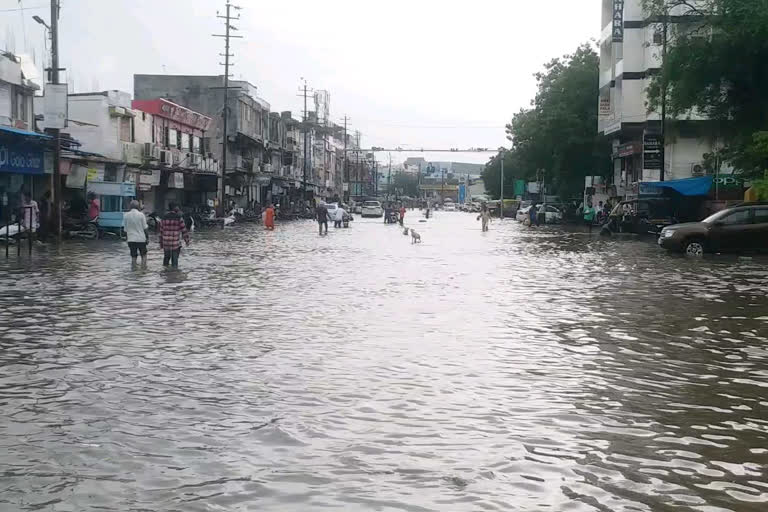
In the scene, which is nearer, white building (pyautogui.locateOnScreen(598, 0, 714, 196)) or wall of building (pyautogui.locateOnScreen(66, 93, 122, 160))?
wall of building (pyautogui.locateOnScreen(66, 93, 122, 160))

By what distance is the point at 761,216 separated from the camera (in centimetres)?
2758

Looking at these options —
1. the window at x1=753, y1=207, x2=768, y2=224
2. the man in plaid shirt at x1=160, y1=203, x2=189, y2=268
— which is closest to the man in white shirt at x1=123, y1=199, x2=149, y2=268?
the man in plaid shirt at x1=160, y1=203, x2=189, y2=268

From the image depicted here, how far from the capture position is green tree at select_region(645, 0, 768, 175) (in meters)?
32.1

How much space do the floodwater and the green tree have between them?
18.7m

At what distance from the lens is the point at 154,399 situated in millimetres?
7648

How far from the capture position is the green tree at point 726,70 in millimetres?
32062

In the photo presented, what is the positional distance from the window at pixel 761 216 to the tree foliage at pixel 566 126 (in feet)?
125

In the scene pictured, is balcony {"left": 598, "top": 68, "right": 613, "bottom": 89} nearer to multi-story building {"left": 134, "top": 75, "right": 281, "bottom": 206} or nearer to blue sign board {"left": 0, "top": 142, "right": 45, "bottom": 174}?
multi-story building {"left": 134, "top": 75, "right": 281, "bottom": 206}

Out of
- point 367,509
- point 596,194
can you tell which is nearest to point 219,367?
point 367,509

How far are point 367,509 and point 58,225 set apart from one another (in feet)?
97.6

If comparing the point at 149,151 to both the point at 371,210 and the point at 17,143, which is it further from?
the point at 371,210

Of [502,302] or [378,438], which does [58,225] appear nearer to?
Answer: [502,302]

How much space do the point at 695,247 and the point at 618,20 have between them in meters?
31.9

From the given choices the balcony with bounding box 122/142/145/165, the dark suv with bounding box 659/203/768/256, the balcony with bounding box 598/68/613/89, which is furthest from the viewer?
the balcony with bounding box 598/68/613/89
